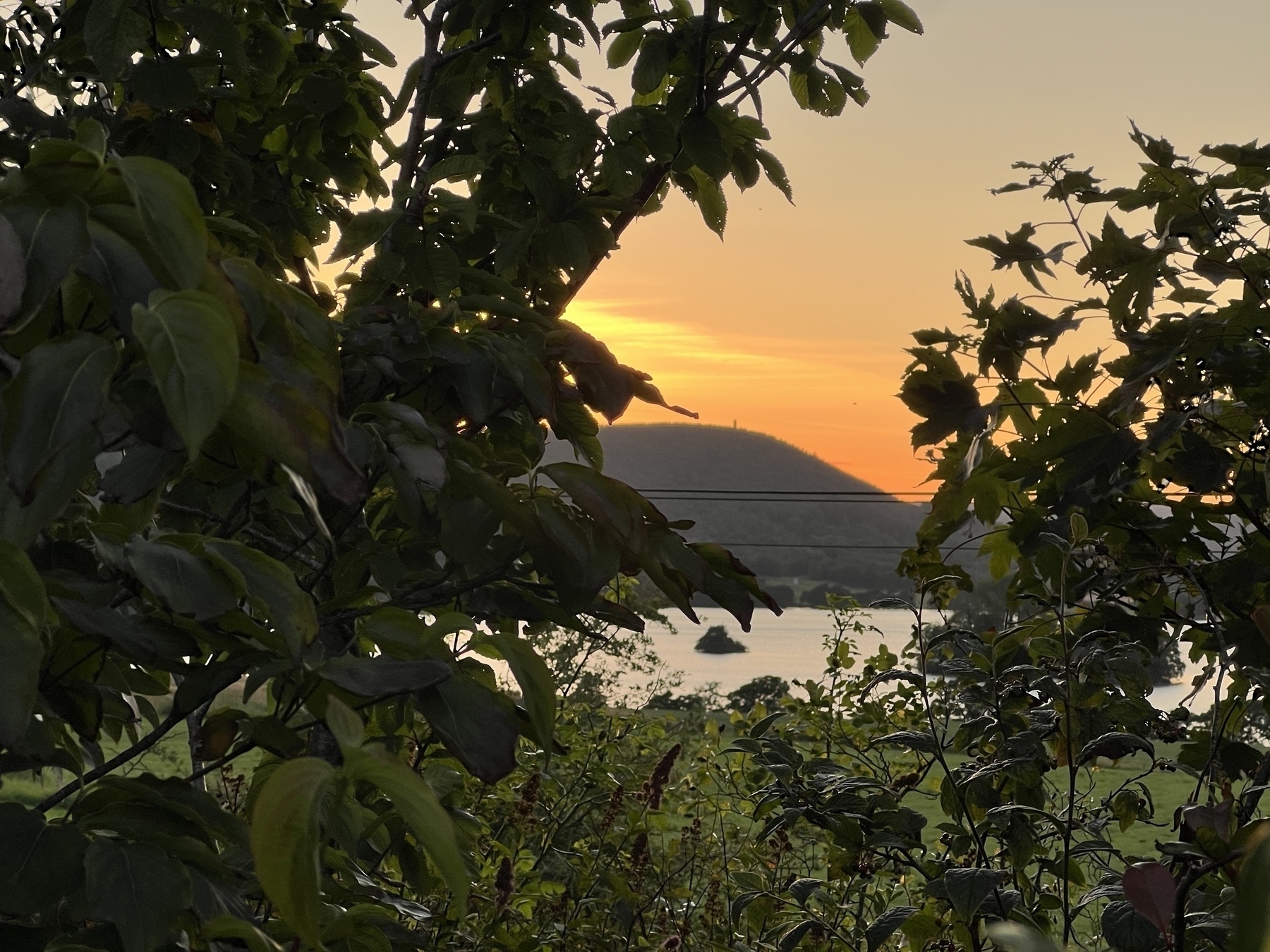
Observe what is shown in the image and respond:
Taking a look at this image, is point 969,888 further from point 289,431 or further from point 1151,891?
point 289,431

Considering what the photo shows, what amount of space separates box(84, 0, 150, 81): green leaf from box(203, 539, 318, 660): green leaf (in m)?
1.00

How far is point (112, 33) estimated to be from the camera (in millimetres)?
1308

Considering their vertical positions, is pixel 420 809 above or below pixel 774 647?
above

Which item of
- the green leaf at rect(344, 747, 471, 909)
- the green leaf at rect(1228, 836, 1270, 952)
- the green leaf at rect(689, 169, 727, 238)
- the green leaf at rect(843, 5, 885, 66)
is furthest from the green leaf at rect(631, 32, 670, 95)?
the green leaf at rect(1228, 836, 1270, 952)

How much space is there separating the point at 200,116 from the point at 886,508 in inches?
453

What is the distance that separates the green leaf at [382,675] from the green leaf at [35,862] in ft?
0.64

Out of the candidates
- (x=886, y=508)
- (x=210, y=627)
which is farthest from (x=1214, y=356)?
(x=886, y=508)

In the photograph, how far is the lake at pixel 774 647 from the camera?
2098 mm

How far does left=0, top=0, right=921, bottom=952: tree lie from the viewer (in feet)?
1.51

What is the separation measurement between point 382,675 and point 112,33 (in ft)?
3.67

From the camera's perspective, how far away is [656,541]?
29.1 inches

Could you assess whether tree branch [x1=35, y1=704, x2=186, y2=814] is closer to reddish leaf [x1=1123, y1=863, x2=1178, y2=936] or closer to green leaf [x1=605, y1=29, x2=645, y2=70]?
reddish leaf [x1=1123, y1=863, x2=1178, y2=936]

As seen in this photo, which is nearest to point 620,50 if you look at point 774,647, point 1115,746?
point 1115,746

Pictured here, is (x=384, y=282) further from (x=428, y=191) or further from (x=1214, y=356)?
(x=1214, y=356)
